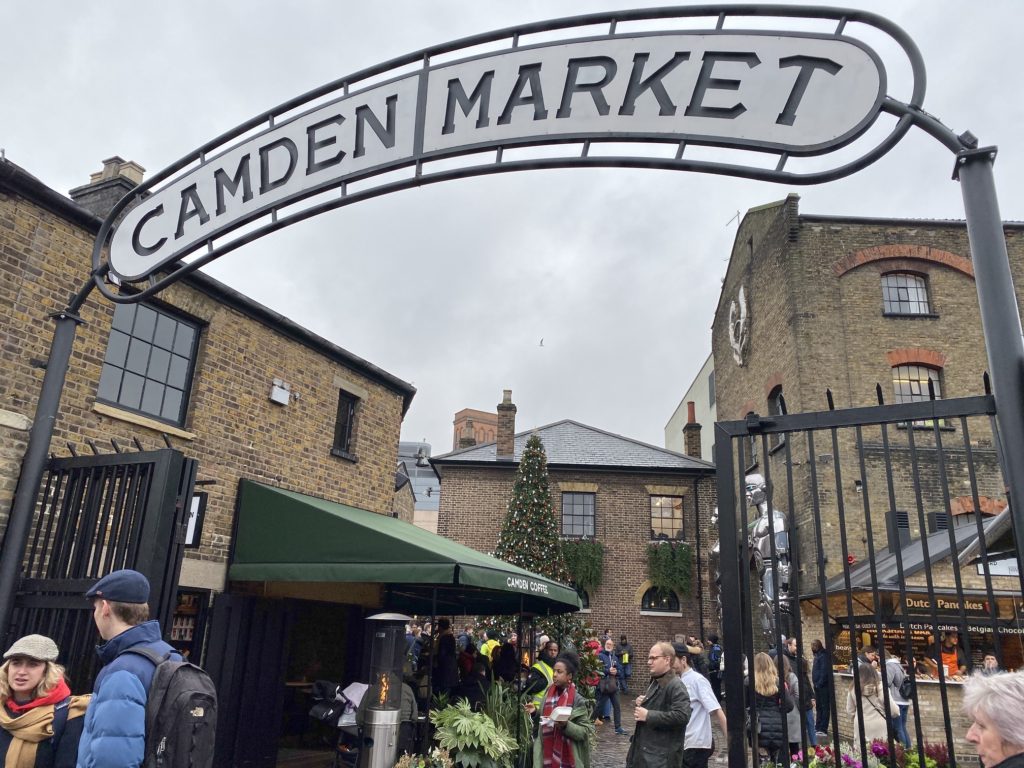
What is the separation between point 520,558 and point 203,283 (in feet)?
43.5

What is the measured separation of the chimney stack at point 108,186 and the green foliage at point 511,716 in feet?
23.4

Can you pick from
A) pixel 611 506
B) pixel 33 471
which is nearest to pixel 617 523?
pixel 611 506

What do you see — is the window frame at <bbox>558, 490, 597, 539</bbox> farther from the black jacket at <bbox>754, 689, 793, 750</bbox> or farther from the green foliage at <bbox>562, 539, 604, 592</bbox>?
the black jacket at <bbox>754, 689, 793, 750</bbox>

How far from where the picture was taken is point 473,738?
7.08 metres

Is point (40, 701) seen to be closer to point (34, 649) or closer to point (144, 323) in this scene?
point (34, 649)

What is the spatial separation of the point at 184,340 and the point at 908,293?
17.2 m

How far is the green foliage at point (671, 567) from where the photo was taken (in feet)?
78.4

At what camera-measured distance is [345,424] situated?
11984mm

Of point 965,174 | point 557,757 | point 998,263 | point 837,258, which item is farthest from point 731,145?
point 837,258

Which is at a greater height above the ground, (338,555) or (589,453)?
(589,453)

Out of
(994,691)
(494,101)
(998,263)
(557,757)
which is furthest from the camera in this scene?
(557,757)

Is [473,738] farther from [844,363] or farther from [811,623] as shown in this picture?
[844,363]

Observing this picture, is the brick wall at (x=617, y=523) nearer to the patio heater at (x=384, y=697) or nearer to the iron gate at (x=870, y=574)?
the iron gate at (x=870, y=574)

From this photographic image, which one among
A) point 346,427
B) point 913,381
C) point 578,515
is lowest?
point 346,427
